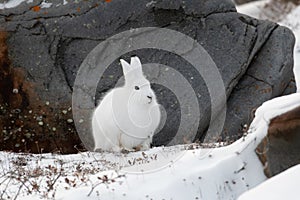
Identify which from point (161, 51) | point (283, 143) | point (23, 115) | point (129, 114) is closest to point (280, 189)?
point (283, 143)

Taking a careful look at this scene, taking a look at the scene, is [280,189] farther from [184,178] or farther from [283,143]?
[184,178]

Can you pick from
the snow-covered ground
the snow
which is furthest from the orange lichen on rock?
the snow

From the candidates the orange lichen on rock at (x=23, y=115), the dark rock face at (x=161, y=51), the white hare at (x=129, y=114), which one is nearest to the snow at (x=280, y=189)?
the white hare at (x=129, y=114)

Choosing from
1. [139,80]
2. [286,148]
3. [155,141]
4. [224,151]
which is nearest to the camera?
[286,148]

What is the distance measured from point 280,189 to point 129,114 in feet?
15.4

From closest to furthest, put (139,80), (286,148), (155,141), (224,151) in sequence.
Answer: (286,148) → (224,151) → (139,80) → (155,141)

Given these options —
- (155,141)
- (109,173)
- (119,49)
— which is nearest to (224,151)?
(109,173)

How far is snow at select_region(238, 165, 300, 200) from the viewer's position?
3641mm

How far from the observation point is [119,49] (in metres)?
10.2

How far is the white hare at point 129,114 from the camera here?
811cm

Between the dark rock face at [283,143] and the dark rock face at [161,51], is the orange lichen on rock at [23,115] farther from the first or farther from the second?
the dark rock face at [283,143]

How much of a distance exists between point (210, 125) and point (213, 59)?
1127mm

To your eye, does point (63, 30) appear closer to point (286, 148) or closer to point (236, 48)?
point (236, 48)

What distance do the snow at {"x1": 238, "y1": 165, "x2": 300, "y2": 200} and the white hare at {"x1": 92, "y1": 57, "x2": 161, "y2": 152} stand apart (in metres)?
4.13
